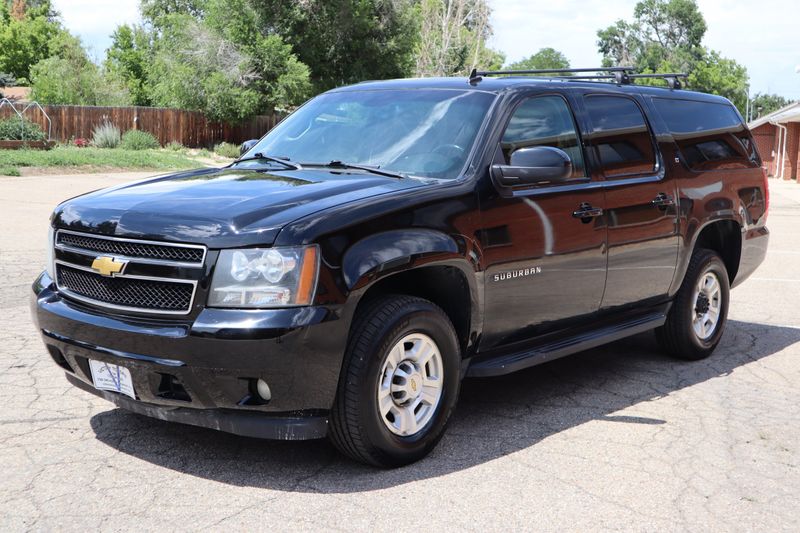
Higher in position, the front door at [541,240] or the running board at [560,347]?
the front door at [541,240]

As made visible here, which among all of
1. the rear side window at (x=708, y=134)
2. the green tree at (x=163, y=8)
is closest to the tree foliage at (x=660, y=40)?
the green tree at (x=163, y=8)

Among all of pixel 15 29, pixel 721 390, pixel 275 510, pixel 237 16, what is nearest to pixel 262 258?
pixel 275 510

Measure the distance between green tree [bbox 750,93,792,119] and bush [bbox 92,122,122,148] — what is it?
351ft

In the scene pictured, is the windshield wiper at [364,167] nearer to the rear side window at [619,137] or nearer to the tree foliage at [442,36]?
the rear side window at [619,137]

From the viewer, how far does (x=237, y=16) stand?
4869 centimetres

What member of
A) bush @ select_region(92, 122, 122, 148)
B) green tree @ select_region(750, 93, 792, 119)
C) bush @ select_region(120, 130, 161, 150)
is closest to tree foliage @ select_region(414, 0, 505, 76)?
bush @ select_region(120, 130, 161, 150)

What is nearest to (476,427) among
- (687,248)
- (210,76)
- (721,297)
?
(687,248)

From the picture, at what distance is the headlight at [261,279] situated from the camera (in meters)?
4.22

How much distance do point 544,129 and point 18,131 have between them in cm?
3137

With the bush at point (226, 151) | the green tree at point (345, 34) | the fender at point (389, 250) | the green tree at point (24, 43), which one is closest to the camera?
the fender at point (389, 250)

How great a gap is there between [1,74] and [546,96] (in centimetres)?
7574

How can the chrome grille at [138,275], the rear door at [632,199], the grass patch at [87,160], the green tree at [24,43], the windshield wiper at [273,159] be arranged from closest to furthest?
the chrome grille at [138,275] → the windshield wiper at [273,159] → the rear door at [632,199] → the grass patch at [87,160] → the green tree at [24,43]

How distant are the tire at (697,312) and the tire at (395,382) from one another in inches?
105

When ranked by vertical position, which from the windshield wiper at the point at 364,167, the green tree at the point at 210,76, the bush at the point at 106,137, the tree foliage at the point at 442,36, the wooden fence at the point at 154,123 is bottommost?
the windshield wiper at the point at 364,167
